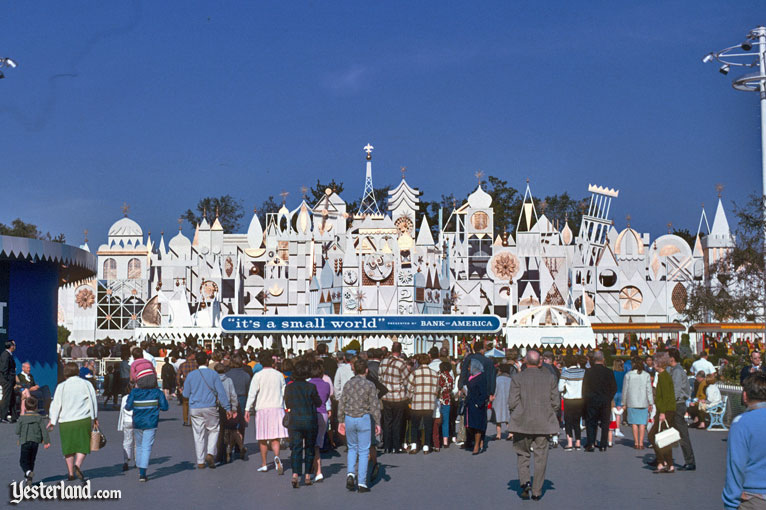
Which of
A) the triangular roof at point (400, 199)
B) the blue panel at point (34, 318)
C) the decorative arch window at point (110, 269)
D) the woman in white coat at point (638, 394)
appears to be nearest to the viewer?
the woman in white coat at point (638, 394)

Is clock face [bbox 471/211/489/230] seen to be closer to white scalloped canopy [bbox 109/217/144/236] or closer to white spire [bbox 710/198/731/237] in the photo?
white spire [bbox 710/198/731/237]

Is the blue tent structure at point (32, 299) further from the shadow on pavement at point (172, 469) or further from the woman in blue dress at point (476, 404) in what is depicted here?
the woman in blue dress at point (476, 404)

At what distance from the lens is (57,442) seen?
16.6 metres

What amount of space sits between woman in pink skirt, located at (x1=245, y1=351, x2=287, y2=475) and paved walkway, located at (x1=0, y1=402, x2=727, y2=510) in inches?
18.8

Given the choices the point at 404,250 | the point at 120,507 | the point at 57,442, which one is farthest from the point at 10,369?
the point at 404,250

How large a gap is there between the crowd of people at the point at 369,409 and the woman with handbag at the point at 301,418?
0.5 inches

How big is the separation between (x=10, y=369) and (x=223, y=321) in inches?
634

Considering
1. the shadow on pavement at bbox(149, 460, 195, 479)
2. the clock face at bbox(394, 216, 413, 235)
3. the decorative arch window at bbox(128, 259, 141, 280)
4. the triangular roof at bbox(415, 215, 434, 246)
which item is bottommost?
the shadow on pavement at bbox(149, 460, 195, 479)

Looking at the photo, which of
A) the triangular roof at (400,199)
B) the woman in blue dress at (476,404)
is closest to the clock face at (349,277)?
the triangular roof at (400,199)

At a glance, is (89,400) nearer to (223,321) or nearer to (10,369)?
(10,369)

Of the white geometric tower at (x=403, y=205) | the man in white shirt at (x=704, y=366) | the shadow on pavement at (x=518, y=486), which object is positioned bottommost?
the shadow on pavement at (x=518, y=486)

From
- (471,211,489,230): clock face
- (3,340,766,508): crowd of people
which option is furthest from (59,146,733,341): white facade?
(3,340,766,508): crowd of people

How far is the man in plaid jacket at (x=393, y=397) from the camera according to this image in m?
14.6

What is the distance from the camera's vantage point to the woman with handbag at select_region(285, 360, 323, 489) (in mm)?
11445
